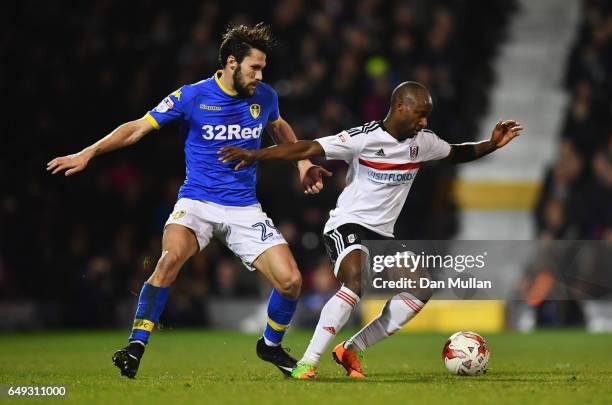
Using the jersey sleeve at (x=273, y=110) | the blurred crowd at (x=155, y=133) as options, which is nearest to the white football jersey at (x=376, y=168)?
the jersey sleeve at (x=273, y=110)

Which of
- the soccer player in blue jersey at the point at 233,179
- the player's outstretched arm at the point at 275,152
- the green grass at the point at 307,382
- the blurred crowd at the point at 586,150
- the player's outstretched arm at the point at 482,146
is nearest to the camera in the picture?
the green grass at the point at 307,382

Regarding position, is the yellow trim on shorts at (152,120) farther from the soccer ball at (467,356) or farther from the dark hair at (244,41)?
the soccer ball at (467,356)

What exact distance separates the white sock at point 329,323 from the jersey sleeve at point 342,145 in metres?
1.04

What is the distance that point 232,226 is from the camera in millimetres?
8938

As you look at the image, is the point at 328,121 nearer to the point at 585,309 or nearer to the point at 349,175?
the point at 585,309

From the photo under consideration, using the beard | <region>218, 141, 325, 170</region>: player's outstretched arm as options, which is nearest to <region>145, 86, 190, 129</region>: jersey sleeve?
the beard

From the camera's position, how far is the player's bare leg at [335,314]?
8492mm

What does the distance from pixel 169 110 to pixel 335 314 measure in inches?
80.1

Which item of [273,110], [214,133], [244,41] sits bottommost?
[214,133]

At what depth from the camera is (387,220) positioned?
892 cm

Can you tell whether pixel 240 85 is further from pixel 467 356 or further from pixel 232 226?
pixel 467 356

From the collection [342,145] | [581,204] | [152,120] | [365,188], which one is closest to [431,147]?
[365,188]

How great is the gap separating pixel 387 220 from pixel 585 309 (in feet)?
27.1

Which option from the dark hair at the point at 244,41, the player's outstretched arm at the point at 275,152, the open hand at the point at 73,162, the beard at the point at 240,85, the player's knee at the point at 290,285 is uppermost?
the dark hair at the point at 244,41
